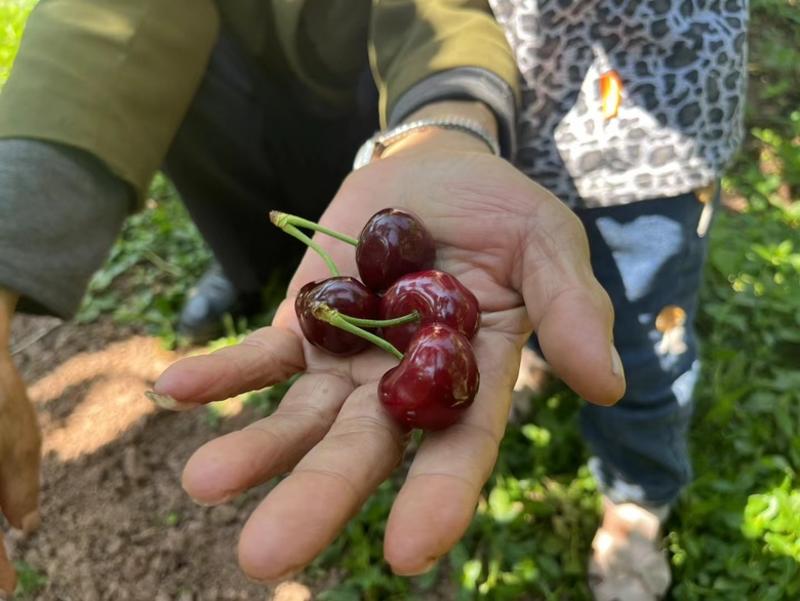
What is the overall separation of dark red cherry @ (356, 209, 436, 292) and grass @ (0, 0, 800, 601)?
1.08 m

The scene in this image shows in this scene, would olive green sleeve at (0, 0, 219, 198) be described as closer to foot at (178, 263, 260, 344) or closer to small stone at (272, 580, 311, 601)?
foot at (178, 263, 260, 344)

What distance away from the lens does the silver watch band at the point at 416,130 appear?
1.83 meters

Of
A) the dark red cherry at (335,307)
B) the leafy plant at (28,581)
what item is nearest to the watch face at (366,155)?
the dark red cherry at (335,307)

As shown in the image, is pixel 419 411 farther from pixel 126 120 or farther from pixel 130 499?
pixel 130 499

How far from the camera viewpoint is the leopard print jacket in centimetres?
178

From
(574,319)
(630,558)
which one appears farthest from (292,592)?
(574,319)

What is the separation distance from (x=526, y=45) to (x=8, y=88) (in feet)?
4.29

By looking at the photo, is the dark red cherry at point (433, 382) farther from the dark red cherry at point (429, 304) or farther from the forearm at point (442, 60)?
the forearm at point (442, 60)

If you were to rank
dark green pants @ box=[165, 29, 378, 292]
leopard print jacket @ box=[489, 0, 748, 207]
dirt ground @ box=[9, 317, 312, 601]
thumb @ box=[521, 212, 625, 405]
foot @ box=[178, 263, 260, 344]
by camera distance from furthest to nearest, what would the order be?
foot @ box=[178, 263, 260, 344] < dark green pants @ box=[165, 29, 378, 292] < dirt ground @ box=[9, 317, 312, 601] < leopard print jacket @ box=[489, 0, 748, 207] < thumb @ box=[521, 212, 625, 405]

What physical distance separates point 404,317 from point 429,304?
0.18ft

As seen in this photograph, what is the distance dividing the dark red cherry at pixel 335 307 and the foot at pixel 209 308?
1.62 metres

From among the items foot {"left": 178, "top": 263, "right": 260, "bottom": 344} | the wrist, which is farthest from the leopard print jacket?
foot {"left": 178, "top": 263, "right": 260, "bottom": 344}

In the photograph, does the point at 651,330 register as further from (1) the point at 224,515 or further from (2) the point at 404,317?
(1) the point at 224,515

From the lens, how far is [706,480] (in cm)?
240
